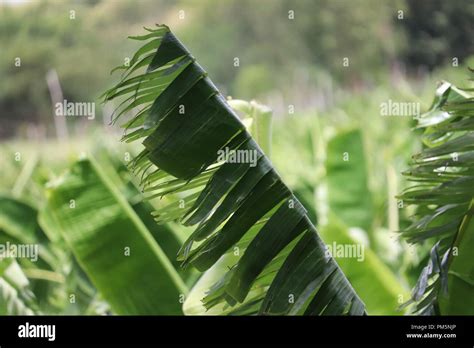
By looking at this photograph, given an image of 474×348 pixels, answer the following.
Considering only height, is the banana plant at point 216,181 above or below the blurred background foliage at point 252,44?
below

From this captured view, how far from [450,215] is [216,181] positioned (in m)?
0.44

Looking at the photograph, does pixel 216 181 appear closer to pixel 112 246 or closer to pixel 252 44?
pixel 112 246

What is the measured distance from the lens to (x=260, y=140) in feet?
3.95

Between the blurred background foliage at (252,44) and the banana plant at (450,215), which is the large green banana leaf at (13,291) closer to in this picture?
the banana plant at (450,215)

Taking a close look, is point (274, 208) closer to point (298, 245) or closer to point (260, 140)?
point (298, 245)

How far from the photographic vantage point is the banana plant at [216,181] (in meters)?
0.98

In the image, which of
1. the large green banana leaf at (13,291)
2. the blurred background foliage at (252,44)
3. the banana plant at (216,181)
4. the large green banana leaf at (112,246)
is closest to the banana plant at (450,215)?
the banana plant at (216,181)

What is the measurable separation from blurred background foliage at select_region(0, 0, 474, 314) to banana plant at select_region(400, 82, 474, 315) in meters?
1.10

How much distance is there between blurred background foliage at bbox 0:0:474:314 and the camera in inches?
103

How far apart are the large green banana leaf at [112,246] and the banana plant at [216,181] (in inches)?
17.5

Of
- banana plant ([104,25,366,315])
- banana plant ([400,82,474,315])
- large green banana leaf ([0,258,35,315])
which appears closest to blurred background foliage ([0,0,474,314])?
large green banana leaf ([0,258,35,315])

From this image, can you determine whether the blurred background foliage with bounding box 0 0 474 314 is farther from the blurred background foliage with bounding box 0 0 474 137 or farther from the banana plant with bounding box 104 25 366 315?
the banana plant with bounding box 104 25 366 315

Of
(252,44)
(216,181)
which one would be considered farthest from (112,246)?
(252,44)

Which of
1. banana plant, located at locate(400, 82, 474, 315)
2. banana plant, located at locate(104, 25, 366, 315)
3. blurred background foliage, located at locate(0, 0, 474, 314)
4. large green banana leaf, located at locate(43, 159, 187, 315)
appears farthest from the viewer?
blurred background foliage, located at locate(0, 0, 474, 314)
